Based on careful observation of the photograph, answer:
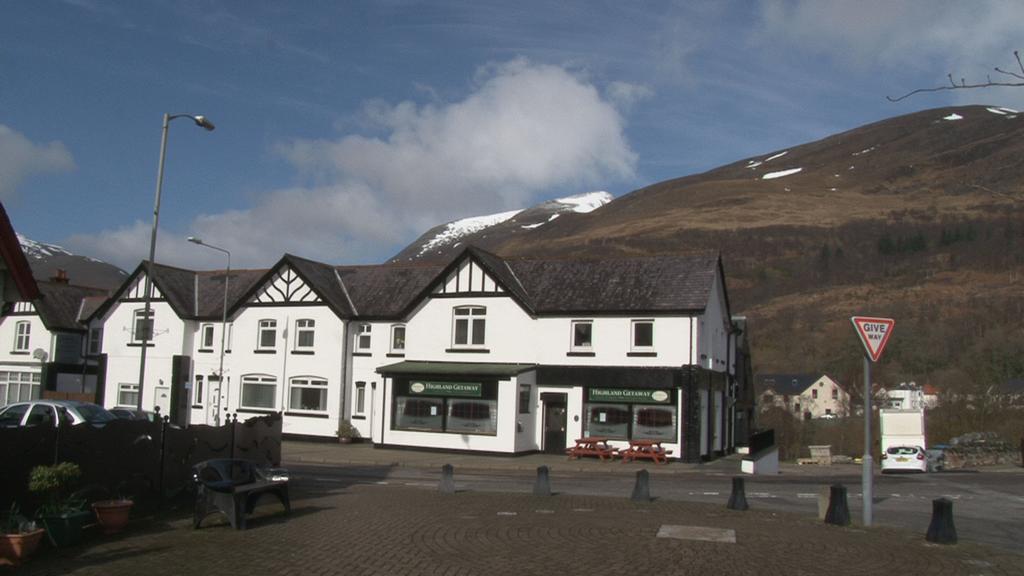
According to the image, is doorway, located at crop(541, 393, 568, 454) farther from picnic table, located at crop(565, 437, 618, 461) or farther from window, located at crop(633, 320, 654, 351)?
window, located at crop(633, 320, 654, 351)

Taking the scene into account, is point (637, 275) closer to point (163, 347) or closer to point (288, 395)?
point (288, 395)

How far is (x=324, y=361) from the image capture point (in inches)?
1607

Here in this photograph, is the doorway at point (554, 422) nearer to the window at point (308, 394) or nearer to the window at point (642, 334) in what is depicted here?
the window at point (642, 334)

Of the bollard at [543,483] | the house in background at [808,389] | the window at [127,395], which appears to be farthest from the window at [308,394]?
the house in background at [808,389]

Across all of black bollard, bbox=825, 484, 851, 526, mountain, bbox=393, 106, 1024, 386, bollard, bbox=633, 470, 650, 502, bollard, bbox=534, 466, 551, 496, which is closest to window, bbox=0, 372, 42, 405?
bollard, bbox=534, 466, 551, 496

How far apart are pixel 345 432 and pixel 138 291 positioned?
1431 centimetres

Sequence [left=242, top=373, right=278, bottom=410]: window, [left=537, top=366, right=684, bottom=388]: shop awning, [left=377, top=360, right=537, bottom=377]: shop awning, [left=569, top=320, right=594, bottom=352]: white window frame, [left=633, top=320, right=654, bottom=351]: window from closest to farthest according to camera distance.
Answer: [left=537, top=366, right=684, bottom=388]: shop awning, [left=633, top=320, right=654, bottom=351]: window, [left=377, top=360, right=537, bottom=377]: shop awning, [left=569, top=320, right=594, bottom=352]: white window frame, [left=242, top=373, right=278, bottom=410]: window

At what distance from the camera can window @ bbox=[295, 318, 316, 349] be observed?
41.5m

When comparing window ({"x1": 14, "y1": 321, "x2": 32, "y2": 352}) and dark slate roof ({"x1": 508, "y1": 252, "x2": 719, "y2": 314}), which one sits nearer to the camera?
dark slate roof ({"x1": 508, "y1": 252, "x2": 719, "y2": 314})

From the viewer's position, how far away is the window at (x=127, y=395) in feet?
147

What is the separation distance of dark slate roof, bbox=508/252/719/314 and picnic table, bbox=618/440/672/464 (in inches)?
201

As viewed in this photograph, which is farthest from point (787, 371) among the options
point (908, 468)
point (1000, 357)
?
point (908, 468)

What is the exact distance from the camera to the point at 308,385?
41.1 meters

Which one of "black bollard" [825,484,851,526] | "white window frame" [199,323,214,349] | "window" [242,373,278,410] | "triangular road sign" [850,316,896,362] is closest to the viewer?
"triangular road sign" [850,316,896,362]
